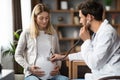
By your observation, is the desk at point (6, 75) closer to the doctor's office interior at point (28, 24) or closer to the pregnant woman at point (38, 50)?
the doctor's office interior at point (28, 24)

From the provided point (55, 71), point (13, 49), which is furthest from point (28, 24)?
point (55, 71)

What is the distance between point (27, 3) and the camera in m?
4.51

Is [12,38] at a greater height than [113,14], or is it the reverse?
[113,14]

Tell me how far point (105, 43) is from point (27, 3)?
2934 millimetres

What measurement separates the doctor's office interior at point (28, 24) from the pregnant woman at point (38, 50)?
0.08 m

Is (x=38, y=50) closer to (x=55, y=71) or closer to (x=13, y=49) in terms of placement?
(x=55, y=71)

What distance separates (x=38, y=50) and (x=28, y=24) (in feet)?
6.06

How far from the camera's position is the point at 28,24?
4328 millimetres

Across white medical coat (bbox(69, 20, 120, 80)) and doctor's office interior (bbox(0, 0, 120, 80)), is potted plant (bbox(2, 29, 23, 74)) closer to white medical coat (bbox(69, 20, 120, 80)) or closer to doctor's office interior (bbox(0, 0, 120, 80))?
doctor's office interior (bbox(0, 0, 120, 80))

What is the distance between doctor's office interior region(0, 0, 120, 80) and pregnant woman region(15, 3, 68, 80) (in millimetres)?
81

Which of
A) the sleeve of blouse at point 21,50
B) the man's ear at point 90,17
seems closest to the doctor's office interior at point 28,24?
the sleeve of blouse at point 21,50

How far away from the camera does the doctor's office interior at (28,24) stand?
276 centimetres

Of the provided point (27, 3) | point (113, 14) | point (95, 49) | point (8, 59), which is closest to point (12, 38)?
point (8, 59)

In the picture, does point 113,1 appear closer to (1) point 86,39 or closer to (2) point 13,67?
(2) point 13,67
